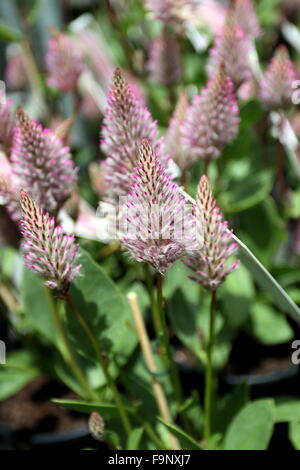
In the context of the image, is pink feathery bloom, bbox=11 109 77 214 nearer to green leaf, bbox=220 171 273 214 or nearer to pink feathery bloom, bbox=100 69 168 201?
pink feathery bloom, bbox=100 69 168 201

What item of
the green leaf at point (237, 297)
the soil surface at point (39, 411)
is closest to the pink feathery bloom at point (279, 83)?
the green leaf at point (237, 297)

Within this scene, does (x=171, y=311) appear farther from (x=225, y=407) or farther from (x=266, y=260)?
(x=266, y=260)

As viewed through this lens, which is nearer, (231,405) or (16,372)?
(231,405)

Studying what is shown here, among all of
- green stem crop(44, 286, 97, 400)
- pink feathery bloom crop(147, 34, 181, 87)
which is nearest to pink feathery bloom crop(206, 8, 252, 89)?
pink feathery bloom crop(147, 34, 181, 87)

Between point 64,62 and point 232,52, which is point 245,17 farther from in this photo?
point 64,62

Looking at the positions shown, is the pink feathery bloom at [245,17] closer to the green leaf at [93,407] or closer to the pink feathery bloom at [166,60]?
the pink feathery bloom at [166,60]

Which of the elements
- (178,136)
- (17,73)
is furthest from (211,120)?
(17,73)
